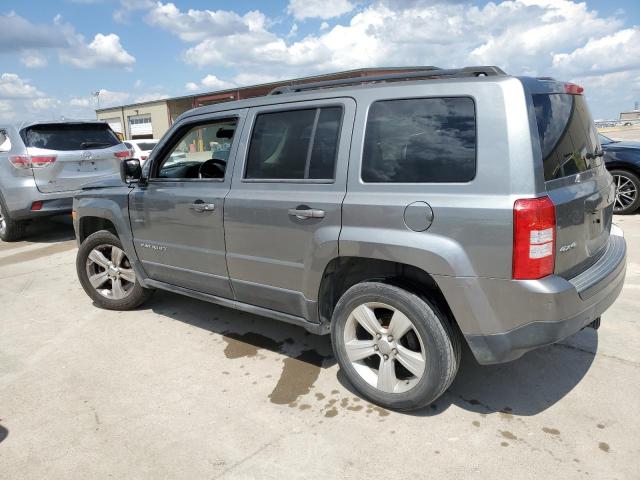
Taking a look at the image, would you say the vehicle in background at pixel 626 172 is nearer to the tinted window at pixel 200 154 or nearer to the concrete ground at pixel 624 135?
the tinted window at pixel 200 154

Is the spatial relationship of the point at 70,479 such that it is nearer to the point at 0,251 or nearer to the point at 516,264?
the point at 516,264

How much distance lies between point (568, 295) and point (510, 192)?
59 cm

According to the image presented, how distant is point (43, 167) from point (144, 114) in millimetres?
45160

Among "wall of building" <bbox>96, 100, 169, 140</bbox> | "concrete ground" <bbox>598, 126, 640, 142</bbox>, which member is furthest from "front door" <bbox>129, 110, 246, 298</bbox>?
"wall of building" <bbox>96, 100, 169, 140</bbox>

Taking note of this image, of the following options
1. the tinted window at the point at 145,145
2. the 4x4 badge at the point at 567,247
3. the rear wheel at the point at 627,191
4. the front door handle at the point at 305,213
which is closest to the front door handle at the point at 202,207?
the front door handle at the point at 305,213

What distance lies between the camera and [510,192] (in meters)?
2.36

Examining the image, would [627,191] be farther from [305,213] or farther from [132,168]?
[132,168]

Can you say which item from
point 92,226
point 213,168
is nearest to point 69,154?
point 92,226

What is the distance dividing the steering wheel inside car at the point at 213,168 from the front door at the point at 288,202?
0.88 feet

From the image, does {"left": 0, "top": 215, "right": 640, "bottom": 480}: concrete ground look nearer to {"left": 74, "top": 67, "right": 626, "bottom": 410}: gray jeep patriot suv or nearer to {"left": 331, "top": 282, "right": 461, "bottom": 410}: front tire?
{"left": 331, "top": 282, "right": 461, "bottom": 410}: front tire

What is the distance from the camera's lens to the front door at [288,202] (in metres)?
2.96

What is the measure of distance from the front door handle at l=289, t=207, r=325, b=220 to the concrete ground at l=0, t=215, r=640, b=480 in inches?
43.9

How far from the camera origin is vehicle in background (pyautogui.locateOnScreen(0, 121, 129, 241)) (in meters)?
7.47

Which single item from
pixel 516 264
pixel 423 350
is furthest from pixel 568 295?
pixel 423 350
